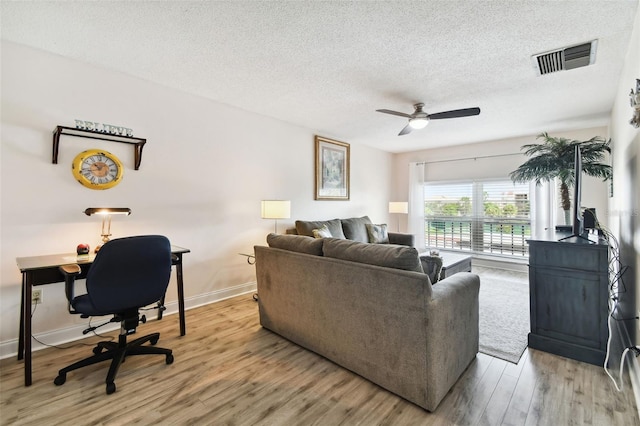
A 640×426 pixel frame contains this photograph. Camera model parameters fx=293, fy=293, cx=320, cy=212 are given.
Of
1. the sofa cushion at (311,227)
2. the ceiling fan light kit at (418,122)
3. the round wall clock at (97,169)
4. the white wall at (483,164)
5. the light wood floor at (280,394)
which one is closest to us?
the light wood floor at (280,394)

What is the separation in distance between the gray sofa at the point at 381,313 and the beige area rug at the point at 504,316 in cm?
36

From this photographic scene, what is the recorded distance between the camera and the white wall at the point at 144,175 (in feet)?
7.63

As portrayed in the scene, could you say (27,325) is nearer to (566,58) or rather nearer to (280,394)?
(280,394)

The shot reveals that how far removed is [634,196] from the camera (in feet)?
6.74

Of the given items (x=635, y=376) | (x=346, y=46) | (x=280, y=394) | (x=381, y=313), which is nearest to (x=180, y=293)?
(x=280, y=394)

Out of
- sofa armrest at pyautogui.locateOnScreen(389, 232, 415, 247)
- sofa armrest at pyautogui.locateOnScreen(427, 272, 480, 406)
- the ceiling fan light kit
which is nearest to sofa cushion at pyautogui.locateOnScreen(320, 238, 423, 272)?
sofa armrest at pyautogui.locateOnScreen(427, 272, 480, 406)

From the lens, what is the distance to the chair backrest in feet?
6.01

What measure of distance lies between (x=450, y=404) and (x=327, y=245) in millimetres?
1214

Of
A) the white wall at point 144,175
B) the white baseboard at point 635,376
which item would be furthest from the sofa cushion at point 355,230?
the white baseboard at point 635,376

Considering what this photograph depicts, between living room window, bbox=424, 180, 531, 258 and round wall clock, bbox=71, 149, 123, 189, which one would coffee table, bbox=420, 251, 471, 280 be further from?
round wall clock, bbox=71, 149, 123, 189

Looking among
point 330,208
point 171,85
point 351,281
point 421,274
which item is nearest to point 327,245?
point 351,281

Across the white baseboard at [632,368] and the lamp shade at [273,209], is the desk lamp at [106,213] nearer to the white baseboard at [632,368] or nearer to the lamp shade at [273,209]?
the lamp shade at [273,209]

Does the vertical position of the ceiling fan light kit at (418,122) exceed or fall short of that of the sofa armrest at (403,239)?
it exceeds it

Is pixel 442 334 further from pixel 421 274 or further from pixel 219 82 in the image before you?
pixel 219 82
